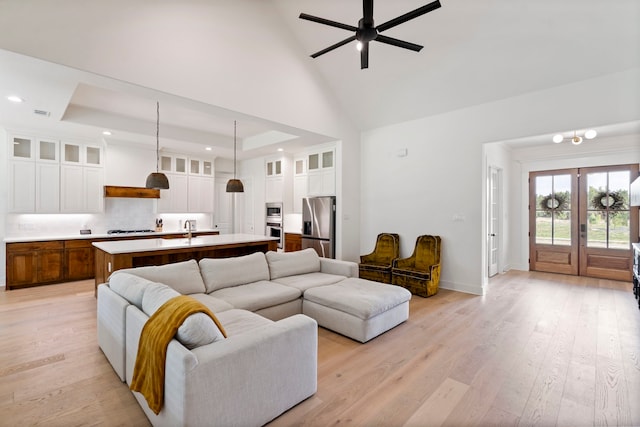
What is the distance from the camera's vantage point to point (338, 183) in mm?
5957

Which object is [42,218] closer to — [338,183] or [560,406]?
[338,183]

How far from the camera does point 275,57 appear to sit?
446cm

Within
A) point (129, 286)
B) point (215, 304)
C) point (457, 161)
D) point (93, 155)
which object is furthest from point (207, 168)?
point (457, 161)

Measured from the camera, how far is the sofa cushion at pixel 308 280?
145 inches

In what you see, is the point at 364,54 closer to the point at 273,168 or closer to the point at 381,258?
the point at 381,258

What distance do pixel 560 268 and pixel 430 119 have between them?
Result: 413 centimetres

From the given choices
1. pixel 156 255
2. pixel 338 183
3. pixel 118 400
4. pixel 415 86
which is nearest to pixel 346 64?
pixel 415 86

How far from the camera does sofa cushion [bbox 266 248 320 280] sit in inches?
157

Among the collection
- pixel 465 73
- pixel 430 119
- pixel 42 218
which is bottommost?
pixel 42 218

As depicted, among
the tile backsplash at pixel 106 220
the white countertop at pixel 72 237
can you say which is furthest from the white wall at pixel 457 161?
the tile backsplash at pixel 106 220

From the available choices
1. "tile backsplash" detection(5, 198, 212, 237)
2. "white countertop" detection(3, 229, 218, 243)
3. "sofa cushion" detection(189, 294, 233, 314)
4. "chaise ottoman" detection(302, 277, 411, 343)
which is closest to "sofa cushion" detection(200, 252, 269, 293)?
"sofa cushion" detection(189, 294, 233, 314)

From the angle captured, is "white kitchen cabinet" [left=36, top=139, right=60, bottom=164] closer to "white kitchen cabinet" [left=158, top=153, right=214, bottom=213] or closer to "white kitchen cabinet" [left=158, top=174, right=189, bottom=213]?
"white kitchen cabinet" [left=158, top=153, right=214, bottom=213]

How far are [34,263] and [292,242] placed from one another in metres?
4.74

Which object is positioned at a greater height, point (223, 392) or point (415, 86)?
point (415, 86)
